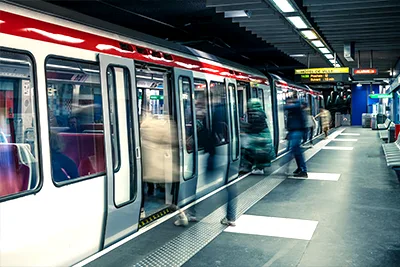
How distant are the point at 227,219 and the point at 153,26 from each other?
733cm

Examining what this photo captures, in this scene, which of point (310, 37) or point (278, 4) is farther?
point (310, 37)

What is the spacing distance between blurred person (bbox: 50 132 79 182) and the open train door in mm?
2091

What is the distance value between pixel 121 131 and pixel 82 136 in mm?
441

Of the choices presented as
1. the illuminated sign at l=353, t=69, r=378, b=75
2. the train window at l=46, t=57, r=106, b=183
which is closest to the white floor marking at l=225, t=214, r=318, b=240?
the train window at l=46, t=57, r=106, b=183

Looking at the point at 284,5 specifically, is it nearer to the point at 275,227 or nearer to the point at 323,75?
the point at 275,227

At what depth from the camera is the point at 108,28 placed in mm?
4656

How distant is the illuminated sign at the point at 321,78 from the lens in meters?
14.3

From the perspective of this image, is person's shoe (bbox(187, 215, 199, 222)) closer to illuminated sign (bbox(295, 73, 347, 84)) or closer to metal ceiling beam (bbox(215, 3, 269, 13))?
metal ceiling beam (bbox(215, 3, 269, 13))

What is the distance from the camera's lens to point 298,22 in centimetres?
882

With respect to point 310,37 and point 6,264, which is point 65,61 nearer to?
point 6,264

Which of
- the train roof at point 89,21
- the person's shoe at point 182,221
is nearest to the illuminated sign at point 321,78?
the train roof at point 89,21

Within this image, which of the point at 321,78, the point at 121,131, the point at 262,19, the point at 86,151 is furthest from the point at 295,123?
the point at 321,78

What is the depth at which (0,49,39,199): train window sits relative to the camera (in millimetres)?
3523

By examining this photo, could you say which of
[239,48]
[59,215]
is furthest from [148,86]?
[239,48]
